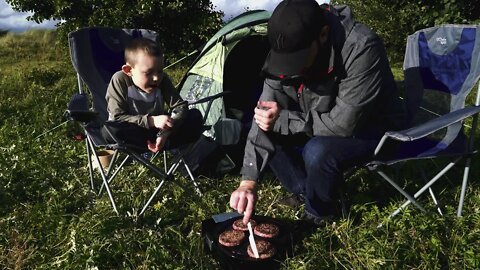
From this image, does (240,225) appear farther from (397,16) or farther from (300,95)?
(397,16)

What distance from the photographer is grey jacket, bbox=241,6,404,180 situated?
7.63 ft

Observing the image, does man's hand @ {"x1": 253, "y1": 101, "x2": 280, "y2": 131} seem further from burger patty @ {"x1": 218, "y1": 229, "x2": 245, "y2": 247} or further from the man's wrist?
burger patty @ {"x1": 218, "y1": 229, "x2": 245, "y2": 247}

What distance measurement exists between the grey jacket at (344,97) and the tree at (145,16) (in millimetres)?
5608

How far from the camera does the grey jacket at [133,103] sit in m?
3.00

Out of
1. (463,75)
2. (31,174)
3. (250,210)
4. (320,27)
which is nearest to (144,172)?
(31,174)

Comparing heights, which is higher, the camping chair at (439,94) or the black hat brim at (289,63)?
the black hat brim at (289,63)

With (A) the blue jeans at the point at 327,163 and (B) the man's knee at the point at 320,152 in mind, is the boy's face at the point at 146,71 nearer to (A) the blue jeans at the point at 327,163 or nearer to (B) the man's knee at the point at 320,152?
(A) the blue jeans at the point at 327,163

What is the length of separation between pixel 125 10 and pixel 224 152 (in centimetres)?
506

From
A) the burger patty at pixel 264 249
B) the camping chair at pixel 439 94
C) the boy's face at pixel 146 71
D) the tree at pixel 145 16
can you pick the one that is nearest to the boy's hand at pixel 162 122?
the boy's face at pixel 146 71

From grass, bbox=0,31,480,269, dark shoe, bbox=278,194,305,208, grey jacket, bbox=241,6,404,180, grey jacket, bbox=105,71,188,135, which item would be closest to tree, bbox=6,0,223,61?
grass, bbox=0,31,480,269

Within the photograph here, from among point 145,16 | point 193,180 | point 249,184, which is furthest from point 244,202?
point 145,16

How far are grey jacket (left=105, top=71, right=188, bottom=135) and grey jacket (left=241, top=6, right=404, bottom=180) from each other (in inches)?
30.8

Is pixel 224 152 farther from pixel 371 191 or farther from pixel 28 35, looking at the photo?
pixel 28 35

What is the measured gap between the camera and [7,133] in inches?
175
